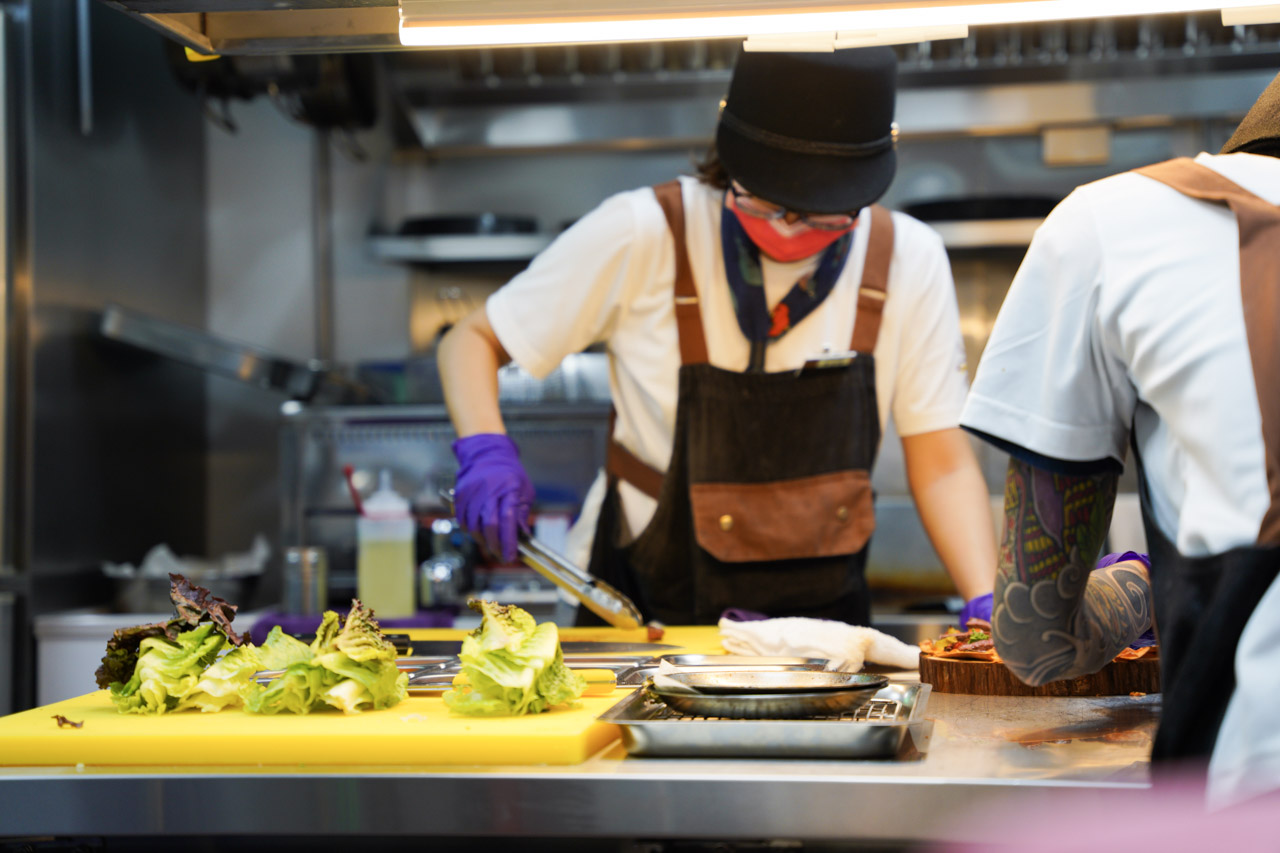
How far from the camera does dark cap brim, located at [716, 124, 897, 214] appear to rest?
71.1 inches

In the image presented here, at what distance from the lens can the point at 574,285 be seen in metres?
2.07

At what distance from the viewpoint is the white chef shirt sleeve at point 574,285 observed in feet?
6.79

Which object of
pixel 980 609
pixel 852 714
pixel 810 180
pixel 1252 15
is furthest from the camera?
pixel 810 180

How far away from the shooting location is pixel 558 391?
354 centimetres

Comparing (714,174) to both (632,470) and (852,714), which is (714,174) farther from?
(852,714)

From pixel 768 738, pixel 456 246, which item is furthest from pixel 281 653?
pixel 456 246

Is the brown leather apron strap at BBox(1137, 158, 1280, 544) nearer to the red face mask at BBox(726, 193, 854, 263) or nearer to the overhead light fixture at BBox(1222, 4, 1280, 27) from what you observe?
the overhead light fixture at BBox(1222, 4, 1280, 27)

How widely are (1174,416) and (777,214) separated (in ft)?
3.77

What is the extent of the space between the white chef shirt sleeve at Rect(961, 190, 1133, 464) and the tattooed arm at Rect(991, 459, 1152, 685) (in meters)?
0.05

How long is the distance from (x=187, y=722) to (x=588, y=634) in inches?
29.8

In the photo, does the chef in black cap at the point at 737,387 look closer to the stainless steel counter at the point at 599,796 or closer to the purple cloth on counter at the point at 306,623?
the purple cloth on counter at the point at 306,623

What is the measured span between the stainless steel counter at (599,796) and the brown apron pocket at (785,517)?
927mm

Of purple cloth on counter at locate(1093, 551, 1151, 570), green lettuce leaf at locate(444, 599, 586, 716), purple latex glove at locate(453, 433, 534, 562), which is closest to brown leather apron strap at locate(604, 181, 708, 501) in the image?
purple latex glove at locate(453, 433, 534, 562)

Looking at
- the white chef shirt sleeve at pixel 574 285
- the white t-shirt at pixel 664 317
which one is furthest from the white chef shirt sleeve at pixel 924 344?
the white chef shirt sleeve at pixel 574 285
